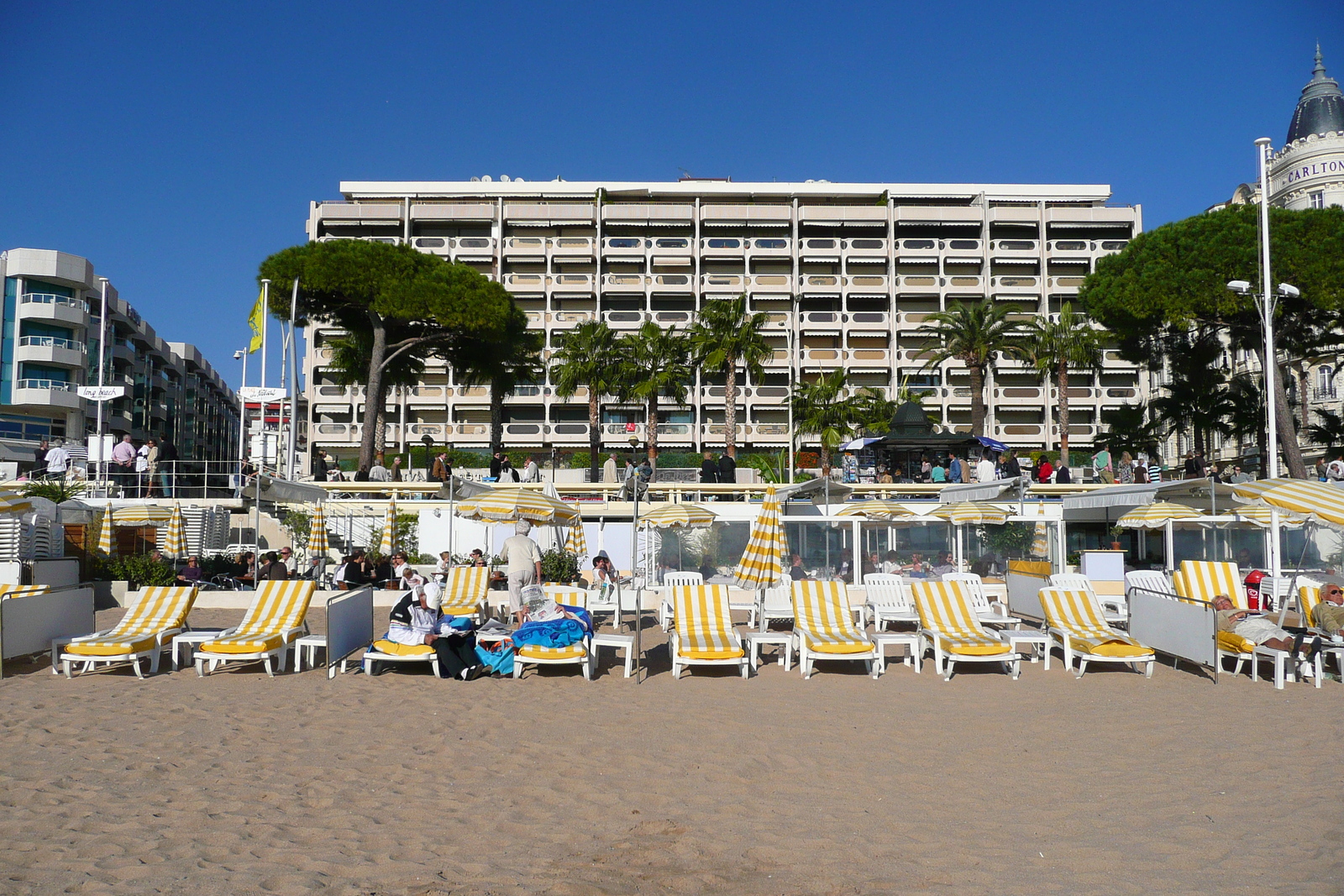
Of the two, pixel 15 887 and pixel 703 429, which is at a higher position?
pixel 703 429

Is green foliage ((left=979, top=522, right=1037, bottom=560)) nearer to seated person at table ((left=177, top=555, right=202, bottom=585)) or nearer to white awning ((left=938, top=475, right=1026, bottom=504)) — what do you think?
white awning ((left=938, top=475, right=1026, bottom=504))

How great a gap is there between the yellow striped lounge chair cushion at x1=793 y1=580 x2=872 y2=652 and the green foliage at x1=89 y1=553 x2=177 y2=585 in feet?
38.3

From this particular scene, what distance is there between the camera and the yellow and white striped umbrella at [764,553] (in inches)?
451

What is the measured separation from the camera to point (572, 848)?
4992 mm

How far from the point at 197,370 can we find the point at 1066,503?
A: 8032 centimetres

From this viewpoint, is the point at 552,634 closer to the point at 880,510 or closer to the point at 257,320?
the point at 880,510

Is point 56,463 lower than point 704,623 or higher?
higher

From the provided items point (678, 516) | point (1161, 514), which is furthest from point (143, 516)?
point (1161, 514)

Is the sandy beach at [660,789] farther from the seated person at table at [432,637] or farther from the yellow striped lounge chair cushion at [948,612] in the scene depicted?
the yellow striped lounge chair cushion at [948,612]

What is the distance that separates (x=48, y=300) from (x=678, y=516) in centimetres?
4283

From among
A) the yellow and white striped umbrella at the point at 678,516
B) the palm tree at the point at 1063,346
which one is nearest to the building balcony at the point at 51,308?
the yellow and white striped umbrella at the point at 678,516

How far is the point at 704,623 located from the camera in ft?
36.7

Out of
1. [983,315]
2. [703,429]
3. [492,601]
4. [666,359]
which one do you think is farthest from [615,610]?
[703,429]

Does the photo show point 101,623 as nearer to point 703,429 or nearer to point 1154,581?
point 1154,581
